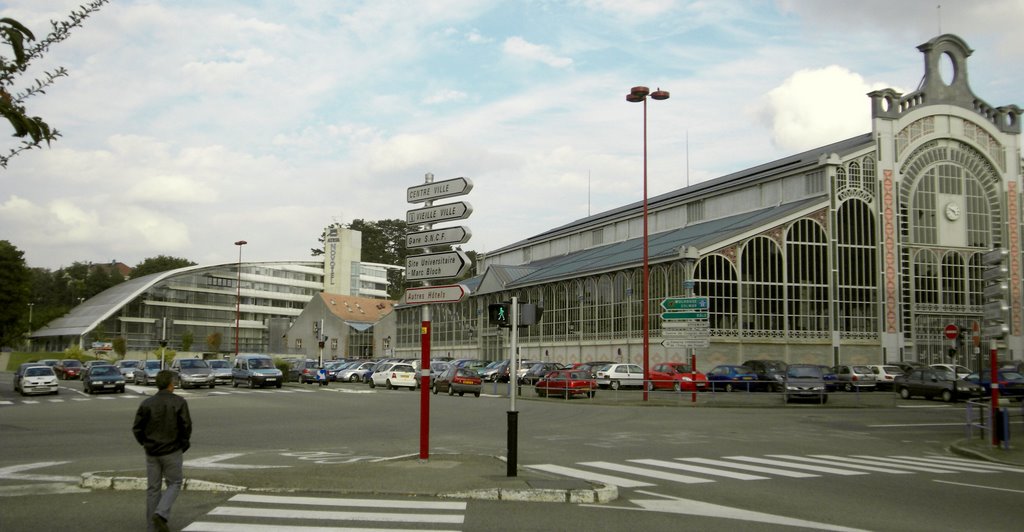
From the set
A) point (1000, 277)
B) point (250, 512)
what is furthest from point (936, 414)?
point (250, 512)

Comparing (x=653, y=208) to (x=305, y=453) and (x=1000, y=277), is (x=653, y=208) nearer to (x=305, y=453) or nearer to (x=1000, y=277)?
(x=1000, y=277)

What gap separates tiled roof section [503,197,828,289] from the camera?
2260 inches

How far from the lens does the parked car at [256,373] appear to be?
165 feet

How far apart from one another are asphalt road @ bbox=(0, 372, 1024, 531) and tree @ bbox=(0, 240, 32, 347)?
28.3m

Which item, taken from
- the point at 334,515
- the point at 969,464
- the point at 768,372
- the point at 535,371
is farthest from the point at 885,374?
the point at 334,515

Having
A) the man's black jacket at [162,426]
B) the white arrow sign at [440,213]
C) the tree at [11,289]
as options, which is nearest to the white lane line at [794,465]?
the white arrow sign at [440,213]

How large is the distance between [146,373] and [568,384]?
28890mm

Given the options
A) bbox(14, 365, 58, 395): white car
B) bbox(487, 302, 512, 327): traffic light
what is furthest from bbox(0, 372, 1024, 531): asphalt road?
bbox(14, 365, 58, 395): white car

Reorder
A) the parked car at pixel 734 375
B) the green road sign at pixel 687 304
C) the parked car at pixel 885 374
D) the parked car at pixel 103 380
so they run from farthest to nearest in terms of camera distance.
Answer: the parked car at pixel 885 374, the parked car at pixel 734 375, the parked car at pixel 103 380, the green road sign at pixel 687 304

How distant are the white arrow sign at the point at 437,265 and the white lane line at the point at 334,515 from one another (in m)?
5.63

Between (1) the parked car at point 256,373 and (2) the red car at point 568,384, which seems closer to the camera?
(2) the red car at point 568,384

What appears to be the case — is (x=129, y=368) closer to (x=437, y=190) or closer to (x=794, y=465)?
(x=437, y=190)

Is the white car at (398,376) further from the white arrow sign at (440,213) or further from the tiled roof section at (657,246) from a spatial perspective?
the white arrow sign at (440,213)

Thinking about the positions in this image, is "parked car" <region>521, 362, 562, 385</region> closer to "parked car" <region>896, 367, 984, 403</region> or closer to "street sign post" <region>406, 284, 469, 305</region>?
"parked car" <region>896, 367, 984, 403</region>
